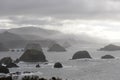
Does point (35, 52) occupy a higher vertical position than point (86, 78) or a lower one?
higher

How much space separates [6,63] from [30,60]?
1816 centimetres

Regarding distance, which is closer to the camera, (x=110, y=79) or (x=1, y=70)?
(x=110, y=79)

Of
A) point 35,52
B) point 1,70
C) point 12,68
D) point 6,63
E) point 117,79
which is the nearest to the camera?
point 117,79

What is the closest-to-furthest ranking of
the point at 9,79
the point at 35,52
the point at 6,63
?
the point at 9,79 < the point at 6,63 < the point at 35,52

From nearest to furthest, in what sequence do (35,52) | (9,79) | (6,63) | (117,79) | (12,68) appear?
1. (9,79)
2. (117,79)
3. (12,68)
4. (6,63)
5. (35,52)

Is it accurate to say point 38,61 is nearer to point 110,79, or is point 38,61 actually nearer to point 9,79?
point 110,79

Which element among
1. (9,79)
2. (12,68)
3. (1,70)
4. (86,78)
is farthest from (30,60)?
(9,79)

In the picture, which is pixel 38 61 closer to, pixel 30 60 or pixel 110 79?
pixel 30 60

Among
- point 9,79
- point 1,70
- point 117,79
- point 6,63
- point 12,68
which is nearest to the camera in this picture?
point 9,79

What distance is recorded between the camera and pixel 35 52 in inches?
6993

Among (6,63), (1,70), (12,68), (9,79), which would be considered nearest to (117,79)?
(9,79)

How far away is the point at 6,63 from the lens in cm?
16475

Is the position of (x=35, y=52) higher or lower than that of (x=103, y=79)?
higher

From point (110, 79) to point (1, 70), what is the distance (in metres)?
40.2
